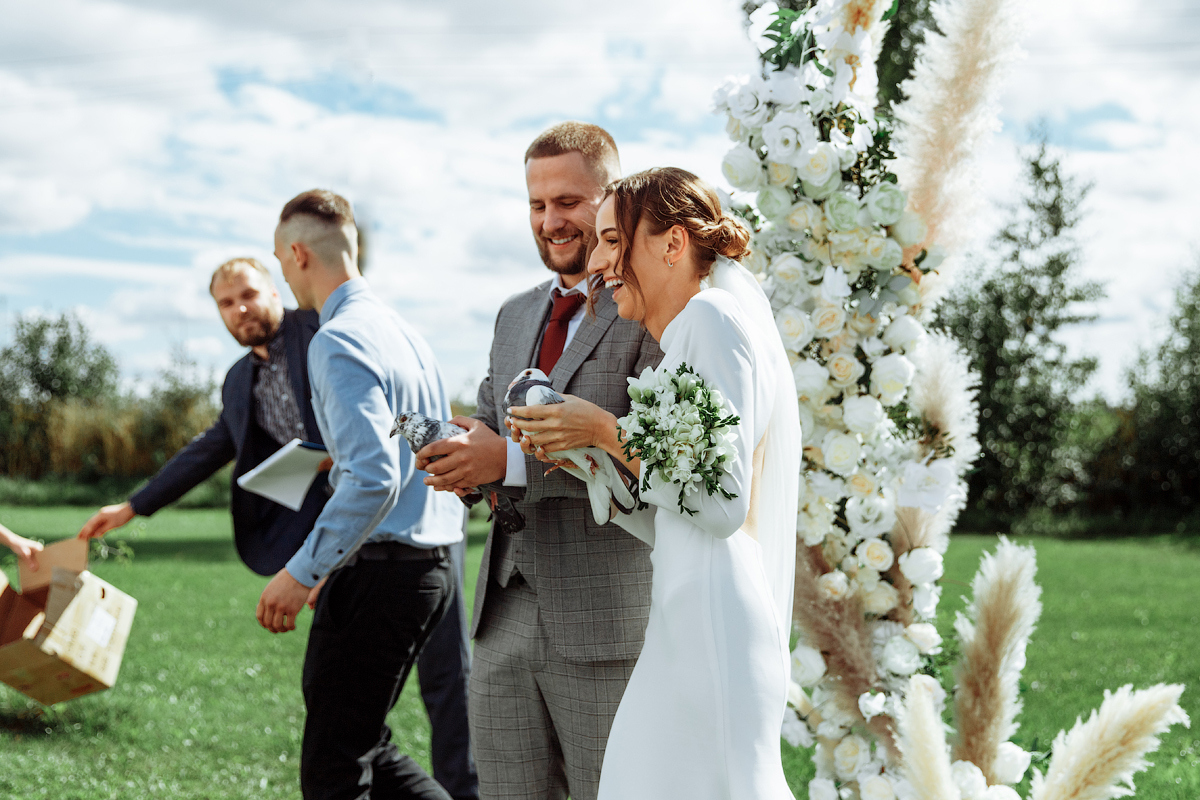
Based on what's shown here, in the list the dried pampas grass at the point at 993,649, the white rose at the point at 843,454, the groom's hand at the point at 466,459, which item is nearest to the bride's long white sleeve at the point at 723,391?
the groom's hand at the point at 466,459

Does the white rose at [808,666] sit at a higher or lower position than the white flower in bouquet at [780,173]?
lower

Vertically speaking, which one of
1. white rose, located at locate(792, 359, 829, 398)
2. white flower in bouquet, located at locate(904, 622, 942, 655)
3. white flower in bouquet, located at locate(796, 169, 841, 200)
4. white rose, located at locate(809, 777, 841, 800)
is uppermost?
white flower in bouquet, located at locate(796, 169, 841, 200)

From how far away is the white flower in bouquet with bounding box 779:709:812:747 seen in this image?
336cm

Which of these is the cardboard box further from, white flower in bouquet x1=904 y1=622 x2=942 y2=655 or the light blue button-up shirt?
white flower in bouquet x1=904 y1=622 x2=942 y2=655

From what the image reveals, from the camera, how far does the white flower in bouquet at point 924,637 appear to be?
3.14 m

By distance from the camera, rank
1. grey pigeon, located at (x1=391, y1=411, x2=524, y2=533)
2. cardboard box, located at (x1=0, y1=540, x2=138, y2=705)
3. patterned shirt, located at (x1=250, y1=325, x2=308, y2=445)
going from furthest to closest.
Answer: patterned shirt, located at (x1=250, y1=325, x2=308, y2=445) → cardboard box, located at (x1=0, y1=540, x2=138, y2=705) → grey pigeon, located at (x1=391, y1=411, x2=524, y2=533)

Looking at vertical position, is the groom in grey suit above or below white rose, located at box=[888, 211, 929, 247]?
below

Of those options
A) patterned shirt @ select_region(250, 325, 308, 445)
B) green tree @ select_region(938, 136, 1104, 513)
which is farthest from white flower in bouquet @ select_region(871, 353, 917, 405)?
green tree @ select_region(938, 136, 1104, 513)

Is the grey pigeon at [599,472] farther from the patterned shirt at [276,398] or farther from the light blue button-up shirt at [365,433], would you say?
the patterned shirt at [276,398]

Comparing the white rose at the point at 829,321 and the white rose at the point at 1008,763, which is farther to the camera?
the white rose at the point at 829,321

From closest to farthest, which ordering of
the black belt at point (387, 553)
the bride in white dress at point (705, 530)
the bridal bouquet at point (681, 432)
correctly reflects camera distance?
the bridal bouquet at point (681, 432), the bride in white dress at point (705, 530), the black belt at point (387, 553)

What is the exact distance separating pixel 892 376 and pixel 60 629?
127 inches

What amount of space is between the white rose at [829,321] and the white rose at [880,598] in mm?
834

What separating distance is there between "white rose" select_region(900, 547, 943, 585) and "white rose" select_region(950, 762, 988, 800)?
1.91 ft
